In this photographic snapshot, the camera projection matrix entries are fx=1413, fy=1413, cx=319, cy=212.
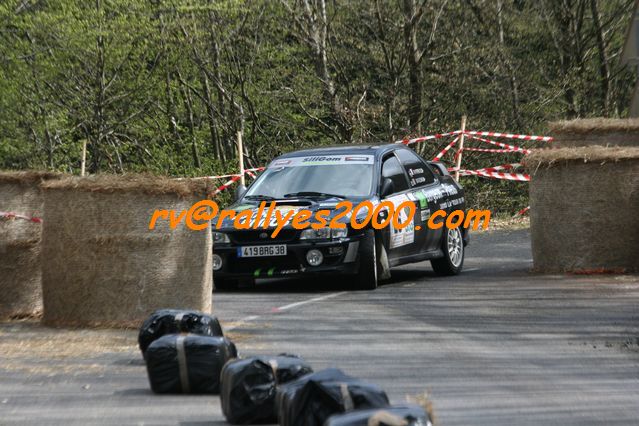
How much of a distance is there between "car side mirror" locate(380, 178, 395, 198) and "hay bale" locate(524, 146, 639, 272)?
61.8 inches

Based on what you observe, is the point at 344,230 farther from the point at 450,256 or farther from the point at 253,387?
the point at 253,387

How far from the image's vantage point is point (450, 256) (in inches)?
634

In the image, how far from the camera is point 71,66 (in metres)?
31.4

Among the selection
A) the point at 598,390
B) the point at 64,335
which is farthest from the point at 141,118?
the point at 598,390

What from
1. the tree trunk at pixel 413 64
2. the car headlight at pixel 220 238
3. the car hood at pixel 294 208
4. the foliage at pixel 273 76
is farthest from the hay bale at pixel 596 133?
the car headlight at pixel 220 238

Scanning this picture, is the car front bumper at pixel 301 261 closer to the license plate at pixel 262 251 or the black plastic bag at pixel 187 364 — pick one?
the license plate at pixel 262 251

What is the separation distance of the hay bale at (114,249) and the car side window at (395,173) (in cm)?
453

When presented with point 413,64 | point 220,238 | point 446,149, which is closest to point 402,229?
point 220,238

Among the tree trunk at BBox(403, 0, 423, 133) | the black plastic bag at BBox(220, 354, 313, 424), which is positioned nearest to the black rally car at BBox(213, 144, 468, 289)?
the black plastic bag at BBox(220, 354, 313, 424)

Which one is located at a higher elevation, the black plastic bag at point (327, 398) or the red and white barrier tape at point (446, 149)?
the red and white barrier tape at point (446, 149)

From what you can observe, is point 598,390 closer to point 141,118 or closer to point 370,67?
point 370,67

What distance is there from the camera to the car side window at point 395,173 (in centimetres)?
1546

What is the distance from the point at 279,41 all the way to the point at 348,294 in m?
17.7

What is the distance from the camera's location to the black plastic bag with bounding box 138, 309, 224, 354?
9367 mm
